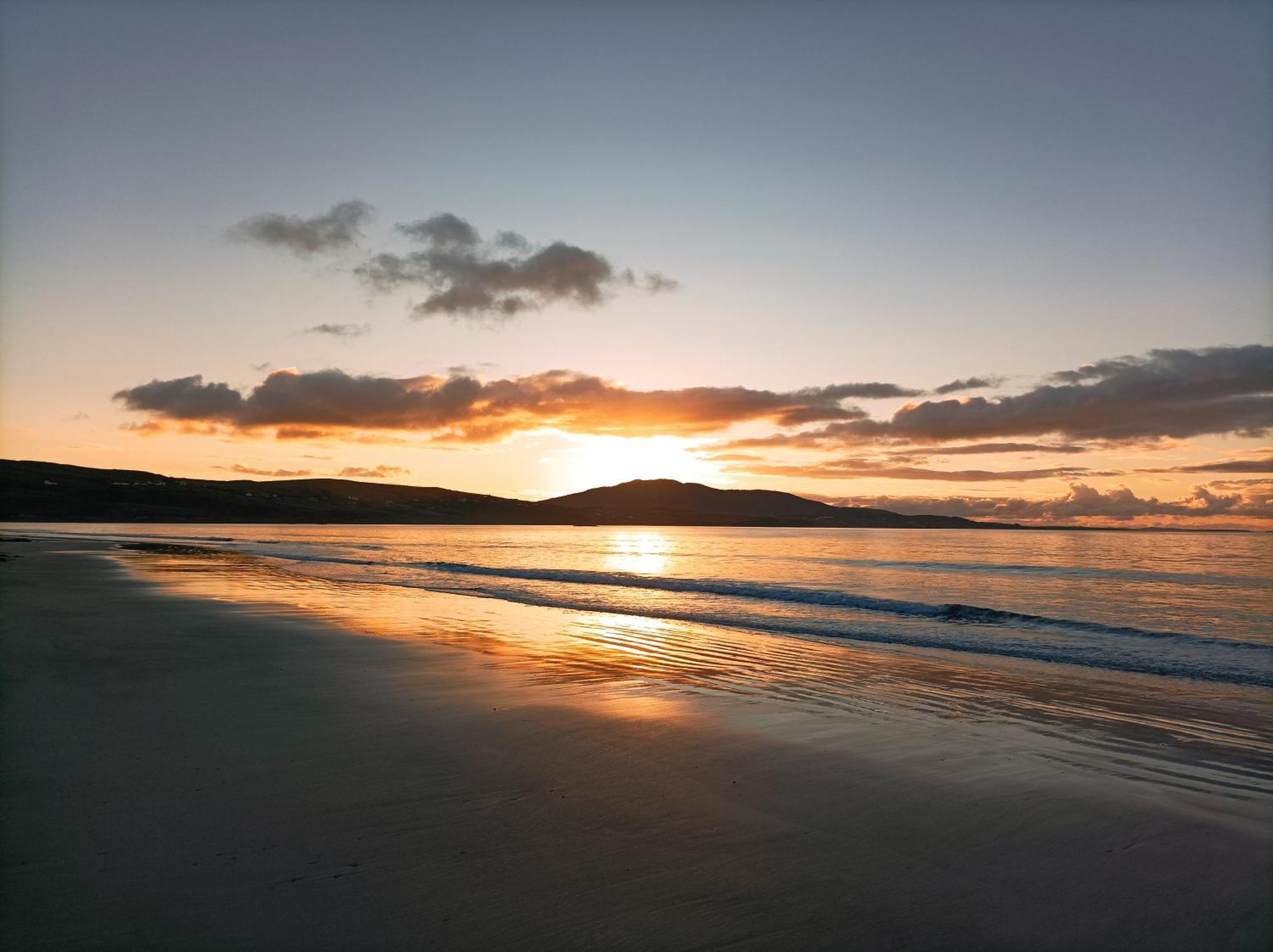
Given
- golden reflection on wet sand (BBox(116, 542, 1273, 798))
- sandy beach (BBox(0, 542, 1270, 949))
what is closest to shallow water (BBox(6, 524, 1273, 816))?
golden reflection on wet sand (BBox(116, 542, 1273, 798))

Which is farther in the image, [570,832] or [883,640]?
[883,640]

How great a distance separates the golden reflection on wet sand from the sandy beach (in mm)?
869

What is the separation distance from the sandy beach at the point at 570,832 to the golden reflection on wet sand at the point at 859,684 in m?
0.87

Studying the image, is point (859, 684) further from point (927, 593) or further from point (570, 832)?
point (927, 593)

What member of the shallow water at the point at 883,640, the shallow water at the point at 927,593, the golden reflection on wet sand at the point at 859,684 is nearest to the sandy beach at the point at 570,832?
the golden reflection on wet sand at the point at 859,684

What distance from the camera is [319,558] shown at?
48344mm

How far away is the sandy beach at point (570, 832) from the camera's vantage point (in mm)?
4547

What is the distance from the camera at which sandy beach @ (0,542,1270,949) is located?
4.55 meters

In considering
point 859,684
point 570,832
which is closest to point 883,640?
point 859,684

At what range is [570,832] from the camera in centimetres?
590

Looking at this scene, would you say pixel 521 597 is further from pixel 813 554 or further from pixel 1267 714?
pixel 813 554

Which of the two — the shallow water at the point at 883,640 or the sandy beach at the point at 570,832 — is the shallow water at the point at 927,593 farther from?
the sandy beach at the point at 570,832

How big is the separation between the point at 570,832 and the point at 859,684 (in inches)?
330

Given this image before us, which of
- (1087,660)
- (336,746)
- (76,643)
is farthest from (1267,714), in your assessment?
(76,643)
